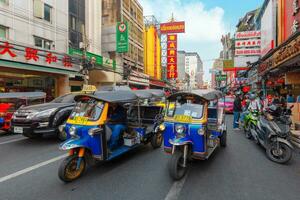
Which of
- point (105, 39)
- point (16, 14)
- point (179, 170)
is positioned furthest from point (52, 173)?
point (105, 39)

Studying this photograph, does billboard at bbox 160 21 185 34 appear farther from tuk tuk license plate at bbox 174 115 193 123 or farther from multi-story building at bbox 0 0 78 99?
tuk tuk license plate at bbox 174 115 193 123

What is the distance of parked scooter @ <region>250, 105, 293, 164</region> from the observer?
15.8 ft

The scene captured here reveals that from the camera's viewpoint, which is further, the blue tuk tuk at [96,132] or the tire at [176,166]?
the blue tuk tuk at [96,132]

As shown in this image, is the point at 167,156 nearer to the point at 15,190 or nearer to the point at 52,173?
the point at 52,173

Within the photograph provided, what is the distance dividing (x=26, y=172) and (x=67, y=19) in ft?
53.8

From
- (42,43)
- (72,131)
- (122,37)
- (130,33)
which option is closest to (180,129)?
(72,131)

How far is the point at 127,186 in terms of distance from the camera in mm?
3619

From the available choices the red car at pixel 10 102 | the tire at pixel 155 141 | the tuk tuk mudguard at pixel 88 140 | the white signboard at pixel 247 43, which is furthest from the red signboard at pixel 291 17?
the red car at pixel 10 102

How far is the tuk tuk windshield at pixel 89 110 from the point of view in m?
4.36

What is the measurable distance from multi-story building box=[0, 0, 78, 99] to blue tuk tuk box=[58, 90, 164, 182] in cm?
957

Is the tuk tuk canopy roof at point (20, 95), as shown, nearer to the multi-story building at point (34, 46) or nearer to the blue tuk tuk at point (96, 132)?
the multi-story building at point (34, 46)

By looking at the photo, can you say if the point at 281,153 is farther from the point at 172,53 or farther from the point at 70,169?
the point at 172,53

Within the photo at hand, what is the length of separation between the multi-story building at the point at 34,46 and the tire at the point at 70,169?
1022 cm

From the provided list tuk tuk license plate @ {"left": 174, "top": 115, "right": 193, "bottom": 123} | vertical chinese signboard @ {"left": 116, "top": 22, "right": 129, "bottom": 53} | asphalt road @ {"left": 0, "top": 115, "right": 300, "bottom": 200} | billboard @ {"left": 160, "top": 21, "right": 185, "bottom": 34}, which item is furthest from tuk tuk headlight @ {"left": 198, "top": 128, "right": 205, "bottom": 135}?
billboard @ {"left": 160, "top": 21, "right": 185, "bottom": 34}
